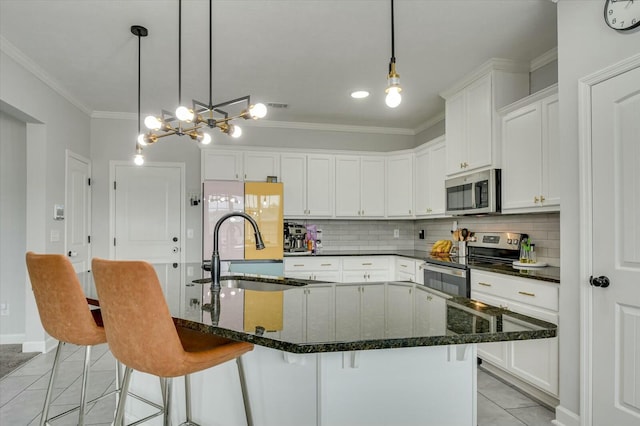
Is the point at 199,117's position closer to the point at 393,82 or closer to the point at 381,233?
the point at 393,82

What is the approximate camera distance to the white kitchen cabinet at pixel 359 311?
1056 mm

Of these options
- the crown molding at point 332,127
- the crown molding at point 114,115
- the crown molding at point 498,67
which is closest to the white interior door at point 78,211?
the crown molding at point 114,115

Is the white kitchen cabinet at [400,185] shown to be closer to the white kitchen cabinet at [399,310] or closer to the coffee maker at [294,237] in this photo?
the coffee maker at [294,237]

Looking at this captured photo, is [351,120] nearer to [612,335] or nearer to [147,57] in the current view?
[147,57]

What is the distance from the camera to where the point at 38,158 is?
12.0 ft

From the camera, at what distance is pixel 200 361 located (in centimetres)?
127

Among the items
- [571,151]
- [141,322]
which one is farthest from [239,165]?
[141,322]

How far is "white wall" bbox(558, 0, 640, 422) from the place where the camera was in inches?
84.9

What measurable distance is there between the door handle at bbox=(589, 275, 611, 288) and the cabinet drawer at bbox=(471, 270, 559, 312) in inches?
13.5

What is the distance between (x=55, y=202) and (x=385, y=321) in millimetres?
4023

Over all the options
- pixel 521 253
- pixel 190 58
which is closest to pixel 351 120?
pixel 190 58

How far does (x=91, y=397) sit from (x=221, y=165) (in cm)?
278

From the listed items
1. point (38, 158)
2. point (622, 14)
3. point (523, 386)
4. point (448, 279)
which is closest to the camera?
point (622, 14)

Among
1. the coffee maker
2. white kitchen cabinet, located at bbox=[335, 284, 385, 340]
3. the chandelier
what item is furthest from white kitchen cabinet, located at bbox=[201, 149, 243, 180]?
white kitchen cabinet, located at bbox=[335, 284, 385, 340]
